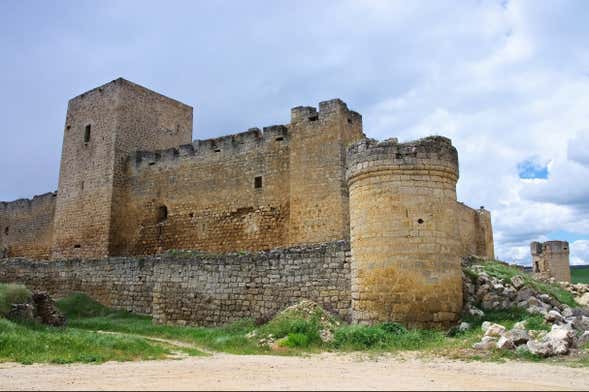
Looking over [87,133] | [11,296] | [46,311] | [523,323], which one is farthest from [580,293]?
[87,133]

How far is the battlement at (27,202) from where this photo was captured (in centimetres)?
2783

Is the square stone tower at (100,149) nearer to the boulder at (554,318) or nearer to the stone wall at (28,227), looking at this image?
the stone wall at (28,227)

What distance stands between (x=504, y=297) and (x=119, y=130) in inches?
707

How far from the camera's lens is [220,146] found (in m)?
20.4

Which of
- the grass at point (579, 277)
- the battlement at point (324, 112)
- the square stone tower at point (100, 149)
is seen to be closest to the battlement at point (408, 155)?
the battlement at point (324, 112)

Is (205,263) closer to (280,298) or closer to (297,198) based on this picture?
(280,298)

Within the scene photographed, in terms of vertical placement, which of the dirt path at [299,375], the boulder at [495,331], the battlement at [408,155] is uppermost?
the battlement at [408,155]

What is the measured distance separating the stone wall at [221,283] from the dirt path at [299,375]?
2.84m

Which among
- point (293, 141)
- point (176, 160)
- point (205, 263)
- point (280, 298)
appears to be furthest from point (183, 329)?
point (176, 160)

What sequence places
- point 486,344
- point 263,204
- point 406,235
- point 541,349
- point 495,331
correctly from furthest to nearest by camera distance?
point 263,204 → point 406,235 → point 495,331 → point 486,344 → point 541,349

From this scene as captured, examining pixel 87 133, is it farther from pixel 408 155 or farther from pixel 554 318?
pixel 554 318

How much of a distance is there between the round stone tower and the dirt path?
1.65 metres

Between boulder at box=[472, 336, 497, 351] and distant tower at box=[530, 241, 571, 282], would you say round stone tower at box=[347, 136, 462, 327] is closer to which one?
boulder at box=[472, 336, 497, 351]

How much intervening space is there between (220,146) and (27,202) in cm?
1490
